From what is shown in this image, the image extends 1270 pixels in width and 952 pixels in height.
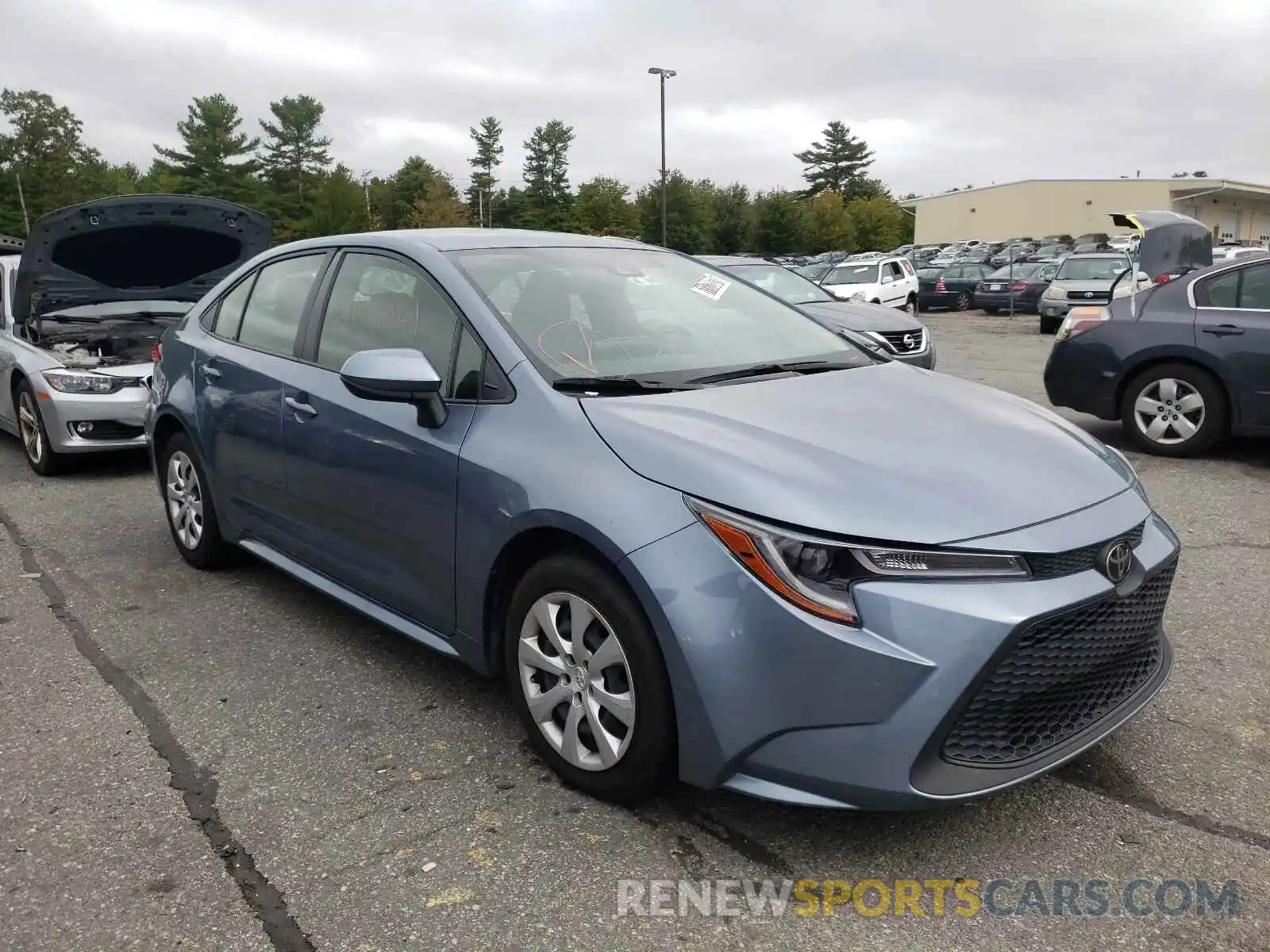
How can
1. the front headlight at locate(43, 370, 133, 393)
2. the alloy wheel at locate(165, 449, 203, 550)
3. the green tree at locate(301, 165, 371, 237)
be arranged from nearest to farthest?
the alloy wheel at locate(165, 449, 203, 550) → the front headlight at locate(43, 370, 133, 393) → the green tree at locate(301, 165, 371, 237)

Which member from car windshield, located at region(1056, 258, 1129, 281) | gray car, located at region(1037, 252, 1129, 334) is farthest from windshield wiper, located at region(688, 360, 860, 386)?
car windshield, located at region(1056, 258, 1129, 281)

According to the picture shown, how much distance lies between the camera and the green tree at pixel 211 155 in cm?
7531

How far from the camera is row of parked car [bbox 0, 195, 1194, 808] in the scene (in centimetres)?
230

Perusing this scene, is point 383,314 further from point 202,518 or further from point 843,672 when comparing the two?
point 843,672

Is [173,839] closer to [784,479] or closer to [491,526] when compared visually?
[491,526]

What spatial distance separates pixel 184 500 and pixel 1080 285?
62.6 ft

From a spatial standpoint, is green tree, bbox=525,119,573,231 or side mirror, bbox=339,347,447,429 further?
green tree, bbox=525,119,573,231

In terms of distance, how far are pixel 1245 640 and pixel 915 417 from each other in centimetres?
196

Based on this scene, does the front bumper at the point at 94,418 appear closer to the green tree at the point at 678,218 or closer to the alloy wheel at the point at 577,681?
the alloy wheel at the point at 577,681

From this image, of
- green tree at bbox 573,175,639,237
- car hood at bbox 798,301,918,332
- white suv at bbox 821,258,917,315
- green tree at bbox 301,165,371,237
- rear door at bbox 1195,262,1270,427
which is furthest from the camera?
green tree at bbox 301,165,371,237

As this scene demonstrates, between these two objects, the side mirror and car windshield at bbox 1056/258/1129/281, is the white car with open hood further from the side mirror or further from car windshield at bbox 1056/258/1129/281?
car windshield at bbox 1056/258/1129/281

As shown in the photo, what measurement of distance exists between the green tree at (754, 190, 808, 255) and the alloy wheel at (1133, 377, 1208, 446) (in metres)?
60.0

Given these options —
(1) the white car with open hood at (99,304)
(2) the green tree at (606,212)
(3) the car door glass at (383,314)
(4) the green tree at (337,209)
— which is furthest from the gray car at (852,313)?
(4) the green tree at (337,209)

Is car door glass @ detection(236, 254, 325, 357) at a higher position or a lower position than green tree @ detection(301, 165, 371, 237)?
lower
